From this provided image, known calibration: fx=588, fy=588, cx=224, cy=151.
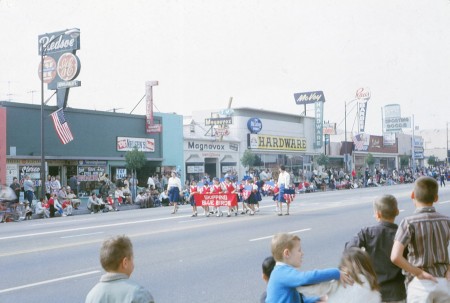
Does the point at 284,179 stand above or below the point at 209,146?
below

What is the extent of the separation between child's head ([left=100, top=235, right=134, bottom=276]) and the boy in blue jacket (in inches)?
40.2

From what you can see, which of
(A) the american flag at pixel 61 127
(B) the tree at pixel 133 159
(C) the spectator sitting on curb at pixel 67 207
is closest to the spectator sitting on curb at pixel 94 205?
(C) the spectator sitting on curb at pixel 67 207

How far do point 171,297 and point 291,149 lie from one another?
163ft

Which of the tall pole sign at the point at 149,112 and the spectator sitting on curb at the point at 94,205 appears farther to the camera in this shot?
the tall pole sign at the point at 149,112

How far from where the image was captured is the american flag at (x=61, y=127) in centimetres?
3152

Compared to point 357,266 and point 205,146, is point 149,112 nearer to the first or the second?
point 205,146

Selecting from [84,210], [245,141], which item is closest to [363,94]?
[245,141]

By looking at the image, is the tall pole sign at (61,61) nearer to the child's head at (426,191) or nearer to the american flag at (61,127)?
the american flag at (61,127)

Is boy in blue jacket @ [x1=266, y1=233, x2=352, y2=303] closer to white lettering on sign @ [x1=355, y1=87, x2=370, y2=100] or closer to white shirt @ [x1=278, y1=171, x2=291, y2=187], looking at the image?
white shirt @ [x1=278, y1=171, x2=291, y2=187]

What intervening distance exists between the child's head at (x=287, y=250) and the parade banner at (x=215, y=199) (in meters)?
16.8

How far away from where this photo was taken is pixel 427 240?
447cm

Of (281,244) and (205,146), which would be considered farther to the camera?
(205,146)

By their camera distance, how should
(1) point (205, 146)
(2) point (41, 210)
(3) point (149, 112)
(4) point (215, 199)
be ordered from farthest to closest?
(1) point (205, 146), (3) point (149, 112), (2) point (41, 210), (4) point (215, 199)

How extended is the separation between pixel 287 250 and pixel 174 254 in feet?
25.8
